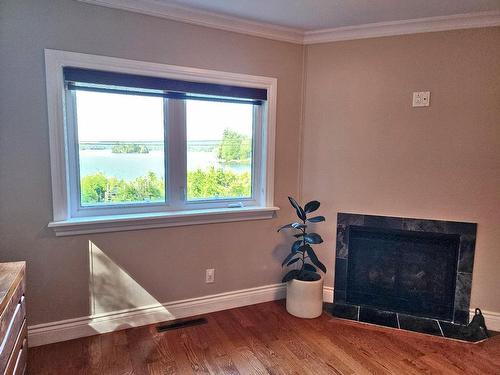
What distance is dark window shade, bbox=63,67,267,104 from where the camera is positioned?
7.19 feet

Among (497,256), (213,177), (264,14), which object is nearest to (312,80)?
(264,14)

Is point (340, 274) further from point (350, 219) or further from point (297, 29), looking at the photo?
point (297, 29)

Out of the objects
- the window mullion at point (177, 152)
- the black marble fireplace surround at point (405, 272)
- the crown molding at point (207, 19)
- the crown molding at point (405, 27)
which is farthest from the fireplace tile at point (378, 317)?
the crown molding at point (207, 19)

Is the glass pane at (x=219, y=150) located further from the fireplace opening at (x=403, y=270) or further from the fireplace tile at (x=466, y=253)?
the fireplace tile at (x=466, y=253)

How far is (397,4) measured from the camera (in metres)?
2.23

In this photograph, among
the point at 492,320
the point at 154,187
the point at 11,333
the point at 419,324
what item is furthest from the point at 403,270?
the point at 11,333

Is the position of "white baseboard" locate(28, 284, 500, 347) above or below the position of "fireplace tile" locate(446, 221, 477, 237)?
below

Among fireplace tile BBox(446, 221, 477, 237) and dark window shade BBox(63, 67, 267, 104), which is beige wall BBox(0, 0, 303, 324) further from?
fireplace tile BBox(446, 221, 477, 237)

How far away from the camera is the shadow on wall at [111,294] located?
2.36m

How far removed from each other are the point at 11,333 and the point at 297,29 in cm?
272

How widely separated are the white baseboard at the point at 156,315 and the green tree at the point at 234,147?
3.74ft

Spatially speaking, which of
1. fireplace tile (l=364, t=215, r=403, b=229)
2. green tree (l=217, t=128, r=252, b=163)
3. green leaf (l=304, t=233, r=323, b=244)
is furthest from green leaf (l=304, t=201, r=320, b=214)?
green tree (l=217, t=128, r=252, b=163)

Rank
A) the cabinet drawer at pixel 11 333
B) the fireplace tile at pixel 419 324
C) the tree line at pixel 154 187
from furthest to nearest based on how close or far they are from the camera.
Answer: the fireplace tile at pixel 419 324, the tree line at pixel 154 187, the cabinet drawer at pixel 11 333

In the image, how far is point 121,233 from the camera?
2.41m
